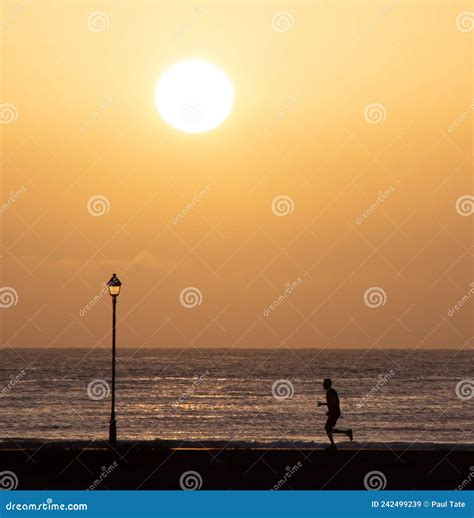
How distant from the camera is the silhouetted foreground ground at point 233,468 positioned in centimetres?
1945

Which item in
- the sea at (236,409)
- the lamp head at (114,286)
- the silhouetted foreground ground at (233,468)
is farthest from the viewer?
the sea at (236,409)

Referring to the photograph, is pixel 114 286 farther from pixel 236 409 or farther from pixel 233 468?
pixel 236 409

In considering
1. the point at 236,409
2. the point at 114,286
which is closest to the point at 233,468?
the point at 114,286

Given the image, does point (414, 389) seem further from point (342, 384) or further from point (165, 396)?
point (165, 396)

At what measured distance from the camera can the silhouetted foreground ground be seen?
19453mm

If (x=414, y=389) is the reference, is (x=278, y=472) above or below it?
below

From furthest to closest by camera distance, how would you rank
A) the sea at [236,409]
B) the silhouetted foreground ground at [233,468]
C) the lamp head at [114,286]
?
A: the sea at [236,409] → the lamp head at [114,286] → the silhouetted foreground ground at [233,468]

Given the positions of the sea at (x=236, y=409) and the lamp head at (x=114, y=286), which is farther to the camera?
the sea at (x=236, y=409)

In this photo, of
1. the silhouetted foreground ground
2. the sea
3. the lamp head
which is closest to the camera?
the silhouetted foreground ground

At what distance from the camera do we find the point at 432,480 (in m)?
19.8

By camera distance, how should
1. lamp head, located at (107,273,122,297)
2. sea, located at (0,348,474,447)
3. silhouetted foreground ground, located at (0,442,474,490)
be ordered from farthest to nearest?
sea, located at (0,348,474,447) < lamp head, located at (107,273,122,297) < silhouetted foreground ground, located at (0,442,474,490)

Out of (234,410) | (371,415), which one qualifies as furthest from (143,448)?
(234,410)

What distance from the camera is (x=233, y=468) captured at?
819 inches

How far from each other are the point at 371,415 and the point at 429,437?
11.7 meters
